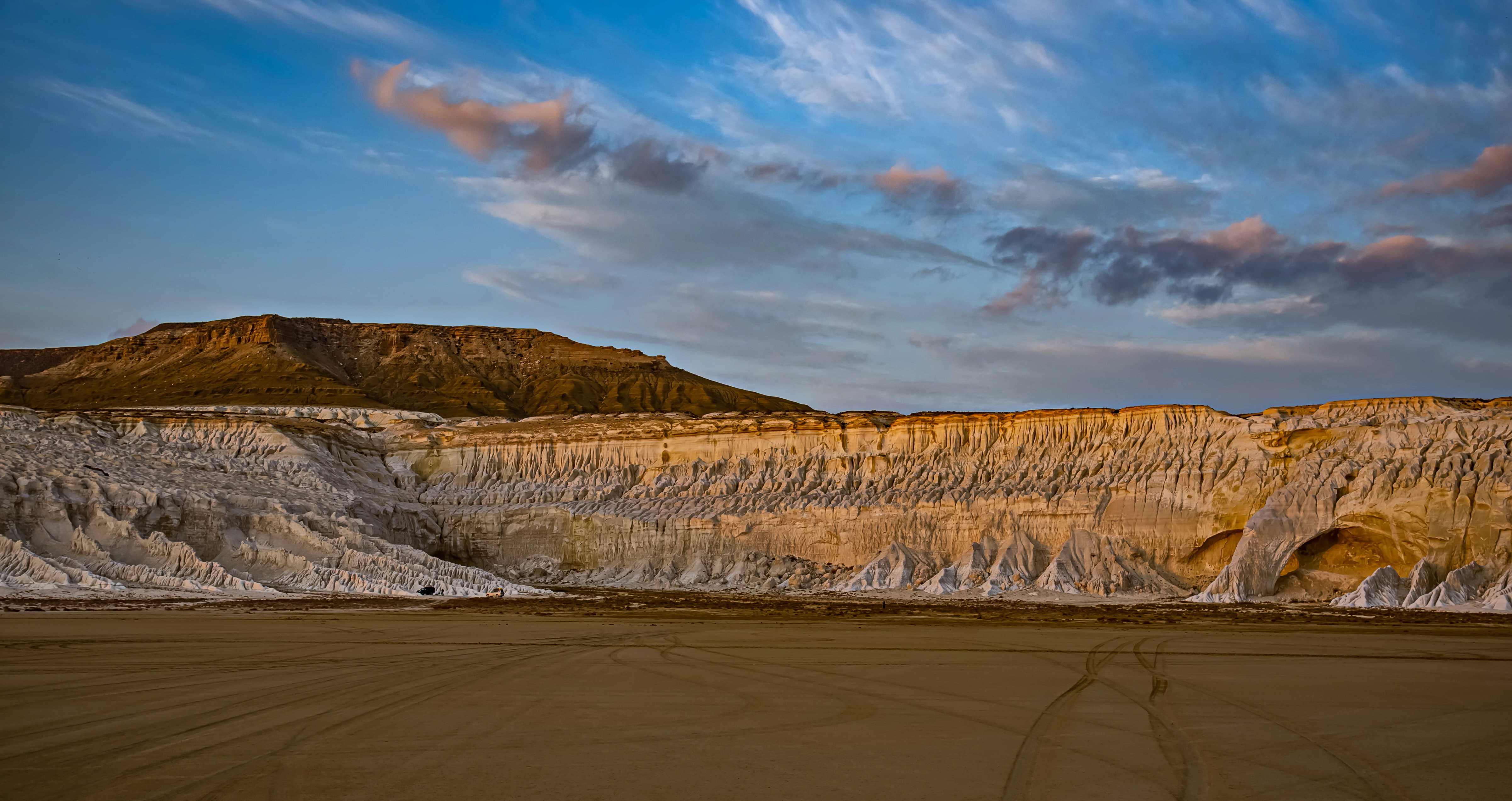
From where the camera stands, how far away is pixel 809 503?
46031 millimetres

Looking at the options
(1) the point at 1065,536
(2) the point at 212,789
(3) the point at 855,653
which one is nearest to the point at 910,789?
(2) the point at 212,789

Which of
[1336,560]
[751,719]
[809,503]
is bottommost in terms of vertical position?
[751,719]

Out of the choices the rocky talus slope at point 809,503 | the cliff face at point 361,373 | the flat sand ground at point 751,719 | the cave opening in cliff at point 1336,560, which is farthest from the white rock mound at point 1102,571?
the cliff face at point 361,373

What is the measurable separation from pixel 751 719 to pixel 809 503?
36420mm

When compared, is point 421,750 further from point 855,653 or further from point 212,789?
point 855,653

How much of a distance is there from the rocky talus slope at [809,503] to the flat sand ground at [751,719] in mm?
16205

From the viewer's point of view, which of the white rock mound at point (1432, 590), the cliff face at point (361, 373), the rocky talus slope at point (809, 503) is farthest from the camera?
the cliff face at point (361, 373)

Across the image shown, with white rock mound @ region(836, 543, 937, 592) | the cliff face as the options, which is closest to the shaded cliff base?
white rock mound @ region(836, 543, 937, 592)

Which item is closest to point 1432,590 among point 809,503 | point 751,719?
point 809,503

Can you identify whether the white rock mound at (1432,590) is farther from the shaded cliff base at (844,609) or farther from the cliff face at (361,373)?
the cliff face at (361,373)

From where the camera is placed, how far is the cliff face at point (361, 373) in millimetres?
96125

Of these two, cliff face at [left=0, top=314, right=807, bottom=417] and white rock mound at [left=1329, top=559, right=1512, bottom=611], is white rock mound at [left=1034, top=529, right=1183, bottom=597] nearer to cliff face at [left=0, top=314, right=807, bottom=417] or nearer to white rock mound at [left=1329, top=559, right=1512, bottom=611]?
white rock mound at [left=1329, top=559, right=1512, bottom=611]

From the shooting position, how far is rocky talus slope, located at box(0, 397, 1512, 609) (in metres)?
33.6

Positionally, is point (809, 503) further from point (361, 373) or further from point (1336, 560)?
point (361, 373)
